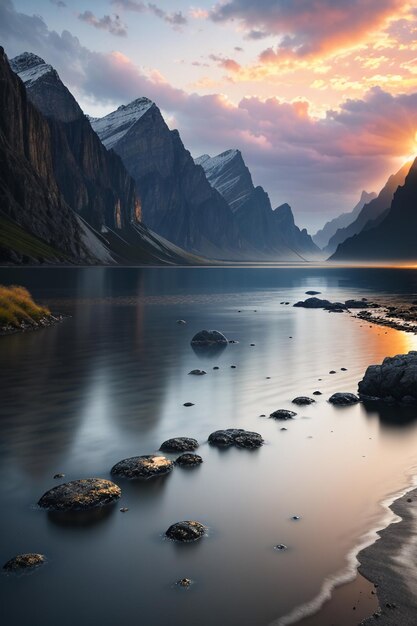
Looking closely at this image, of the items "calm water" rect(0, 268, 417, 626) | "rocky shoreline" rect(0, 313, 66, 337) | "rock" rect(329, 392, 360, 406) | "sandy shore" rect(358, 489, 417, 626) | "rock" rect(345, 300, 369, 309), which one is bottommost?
"calm water" rect(0, 268, 417, 626)

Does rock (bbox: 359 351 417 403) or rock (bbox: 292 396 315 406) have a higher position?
rock (bbox: 359 351 417 403)

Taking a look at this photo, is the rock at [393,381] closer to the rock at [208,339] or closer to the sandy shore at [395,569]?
the sandy shore at [395,569]

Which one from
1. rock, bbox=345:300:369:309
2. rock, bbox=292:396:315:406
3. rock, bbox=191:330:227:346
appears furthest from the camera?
rock, bbox=345:300:369:309

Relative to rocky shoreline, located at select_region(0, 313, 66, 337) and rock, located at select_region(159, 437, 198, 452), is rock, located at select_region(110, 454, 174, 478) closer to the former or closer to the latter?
rock, located at select_region(159, 437, 198, 452)

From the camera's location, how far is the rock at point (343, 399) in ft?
82.2

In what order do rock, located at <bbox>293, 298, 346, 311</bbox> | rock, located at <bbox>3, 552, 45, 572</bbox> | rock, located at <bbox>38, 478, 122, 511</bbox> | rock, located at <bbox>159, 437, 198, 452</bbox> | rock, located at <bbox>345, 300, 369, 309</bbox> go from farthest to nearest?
rock, located at <bbox>345, 300, 369, 309</bbox>
rock, located at <bbox>293, 298, 346, 311</bbox>
rock, located at <bbox>159, 437, 198, 452</bbox>
rock, located at <bbox>38, 478, 122, 511</bbox>
rock, located at <bbox>3, 552, 45, 572</bbox>

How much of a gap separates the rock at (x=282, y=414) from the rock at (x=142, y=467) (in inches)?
281

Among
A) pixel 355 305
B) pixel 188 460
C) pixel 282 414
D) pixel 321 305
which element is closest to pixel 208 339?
pixel 282 414

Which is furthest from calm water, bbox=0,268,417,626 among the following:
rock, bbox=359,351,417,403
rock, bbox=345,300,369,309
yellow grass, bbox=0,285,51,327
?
rock, bbox=345,300,369,309

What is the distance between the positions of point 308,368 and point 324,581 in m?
24.7

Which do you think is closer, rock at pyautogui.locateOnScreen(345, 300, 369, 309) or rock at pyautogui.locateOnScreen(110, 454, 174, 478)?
rock at pyautogui.locateOnScreen(110, 454, 174, 478)

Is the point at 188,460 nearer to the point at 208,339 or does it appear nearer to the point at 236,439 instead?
the point at 236,439

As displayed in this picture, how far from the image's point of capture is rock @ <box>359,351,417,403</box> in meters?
25.7

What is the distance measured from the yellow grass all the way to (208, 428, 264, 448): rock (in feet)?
116
